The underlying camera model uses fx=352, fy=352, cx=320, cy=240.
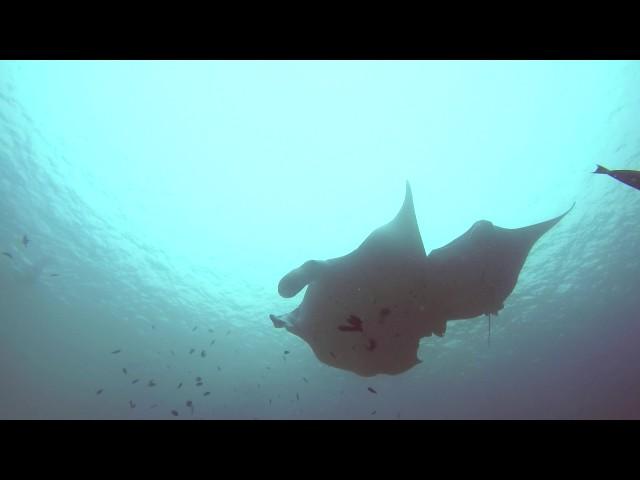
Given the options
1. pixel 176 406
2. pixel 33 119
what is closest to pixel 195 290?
pixel 33 119

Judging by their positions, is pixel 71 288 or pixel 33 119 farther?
pixel 71 288

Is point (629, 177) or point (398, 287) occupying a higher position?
point (629, 177)

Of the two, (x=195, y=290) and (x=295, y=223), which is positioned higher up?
(x=295, y=223)

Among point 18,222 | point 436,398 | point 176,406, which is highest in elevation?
point 18,222

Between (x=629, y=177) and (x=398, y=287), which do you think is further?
(x=398, y=287)

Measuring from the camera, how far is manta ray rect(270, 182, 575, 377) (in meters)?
5.52

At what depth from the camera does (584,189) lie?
13.1m

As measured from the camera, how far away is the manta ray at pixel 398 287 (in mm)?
5520

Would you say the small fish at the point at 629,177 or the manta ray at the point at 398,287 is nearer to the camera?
the small fish at the point at 629,177

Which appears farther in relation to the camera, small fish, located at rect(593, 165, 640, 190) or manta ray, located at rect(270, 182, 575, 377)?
manta ray, located at rect(270, 182, 575, 377)

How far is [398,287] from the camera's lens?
580 cm

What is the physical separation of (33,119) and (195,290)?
406 inches
